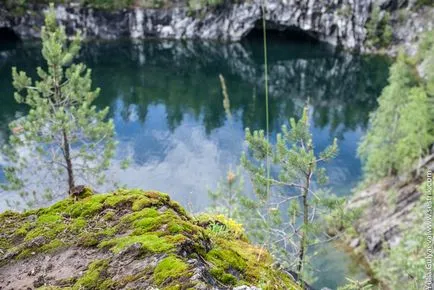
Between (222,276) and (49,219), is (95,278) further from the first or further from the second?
(49,219)

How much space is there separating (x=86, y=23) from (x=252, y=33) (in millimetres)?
26221

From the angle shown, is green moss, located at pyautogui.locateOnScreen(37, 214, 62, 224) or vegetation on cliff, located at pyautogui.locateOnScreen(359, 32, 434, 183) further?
vegetation on cliff, located at pyautogui.locateOnScreen(359, 32, 434, 183)

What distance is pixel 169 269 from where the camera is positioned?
232 inches

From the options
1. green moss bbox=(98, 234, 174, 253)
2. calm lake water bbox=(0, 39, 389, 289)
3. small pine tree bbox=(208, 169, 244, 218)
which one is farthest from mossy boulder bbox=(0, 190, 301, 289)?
calm lake water bbox=(0, 39, 389, 289)

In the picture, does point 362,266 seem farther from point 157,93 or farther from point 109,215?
point 157,93

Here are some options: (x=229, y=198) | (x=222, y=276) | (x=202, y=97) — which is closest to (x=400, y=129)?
(x=229, y=198)

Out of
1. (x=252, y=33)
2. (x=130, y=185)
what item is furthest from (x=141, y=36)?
(x=130, y=185)

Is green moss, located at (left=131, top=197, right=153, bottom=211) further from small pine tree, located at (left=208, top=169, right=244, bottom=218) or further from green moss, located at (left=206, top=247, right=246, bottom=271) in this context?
small pine tree, located at (left=208, top=169, right=244, bottom=218)

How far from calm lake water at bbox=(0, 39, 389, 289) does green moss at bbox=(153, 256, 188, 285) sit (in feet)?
79.3

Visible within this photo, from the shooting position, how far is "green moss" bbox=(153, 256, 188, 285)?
577 centimetres

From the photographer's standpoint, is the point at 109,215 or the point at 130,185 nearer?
the point at 109,215

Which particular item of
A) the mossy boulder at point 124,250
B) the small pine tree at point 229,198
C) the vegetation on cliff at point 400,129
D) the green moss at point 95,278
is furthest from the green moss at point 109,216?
the vegetation on cliff at point 400,129

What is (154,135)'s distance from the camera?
45.6 metres

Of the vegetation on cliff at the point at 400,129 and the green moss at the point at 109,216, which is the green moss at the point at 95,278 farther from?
the vegetation on cliff at the point at 400,129
